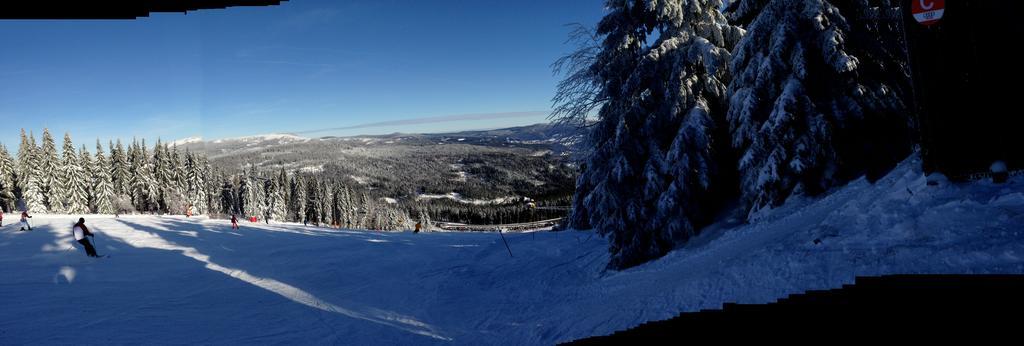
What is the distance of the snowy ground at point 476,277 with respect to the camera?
565 cm

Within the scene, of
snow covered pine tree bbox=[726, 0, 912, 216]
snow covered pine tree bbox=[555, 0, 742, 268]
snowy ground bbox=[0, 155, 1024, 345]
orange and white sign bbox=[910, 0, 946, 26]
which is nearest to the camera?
snowy ground bbox=[0, 155, 1024, 345]

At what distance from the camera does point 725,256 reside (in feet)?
31.2

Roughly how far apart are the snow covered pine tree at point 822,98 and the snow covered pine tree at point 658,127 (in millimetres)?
1586

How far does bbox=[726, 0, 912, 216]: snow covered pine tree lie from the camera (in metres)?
12.0

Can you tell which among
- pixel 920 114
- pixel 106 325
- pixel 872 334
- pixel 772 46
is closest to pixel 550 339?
pixel 920 114

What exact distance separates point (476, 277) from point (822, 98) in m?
11.9

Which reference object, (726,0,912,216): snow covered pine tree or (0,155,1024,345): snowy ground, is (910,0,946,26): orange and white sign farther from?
(726,0,912,216): snow covered pine tree

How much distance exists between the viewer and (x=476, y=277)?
1658cm

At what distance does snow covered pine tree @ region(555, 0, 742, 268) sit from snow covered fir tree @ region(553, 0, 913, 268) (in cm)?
4

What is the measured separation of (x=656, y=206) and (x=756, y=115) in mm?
3793

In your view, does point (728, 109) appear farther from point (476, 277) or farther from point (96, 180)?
point (96, 180)

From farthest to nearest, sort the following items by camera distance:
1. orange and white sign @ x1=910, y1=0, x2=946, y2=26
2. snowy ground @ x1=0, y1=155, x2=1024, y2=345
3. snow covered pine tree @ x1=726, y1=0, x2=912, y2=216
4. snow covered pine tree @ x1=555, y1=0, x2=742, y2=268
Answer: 1. snow covered pine tree @ x1=555, y1=0, x2=742, y2=268
2. snow covered pine tree @ x1=726, y1=0, x2=912, y2=216
3. orange and white sign @ x1=910, y1=0, x2=946, y2=26
4. snowy ground @ x1=0, y1=155, x2=1024, y2=345

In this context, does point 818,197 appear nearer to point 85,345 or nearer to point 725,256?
point 725,256

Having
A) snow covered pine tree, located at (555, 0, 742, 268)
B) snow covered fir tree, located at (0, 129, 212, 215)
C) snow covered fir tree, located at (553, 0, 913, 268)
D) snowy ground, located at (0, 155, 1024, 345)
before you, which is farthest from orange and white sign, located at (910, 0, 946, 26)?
snow covered fir tree, located at (0, 129, 212, 215)
